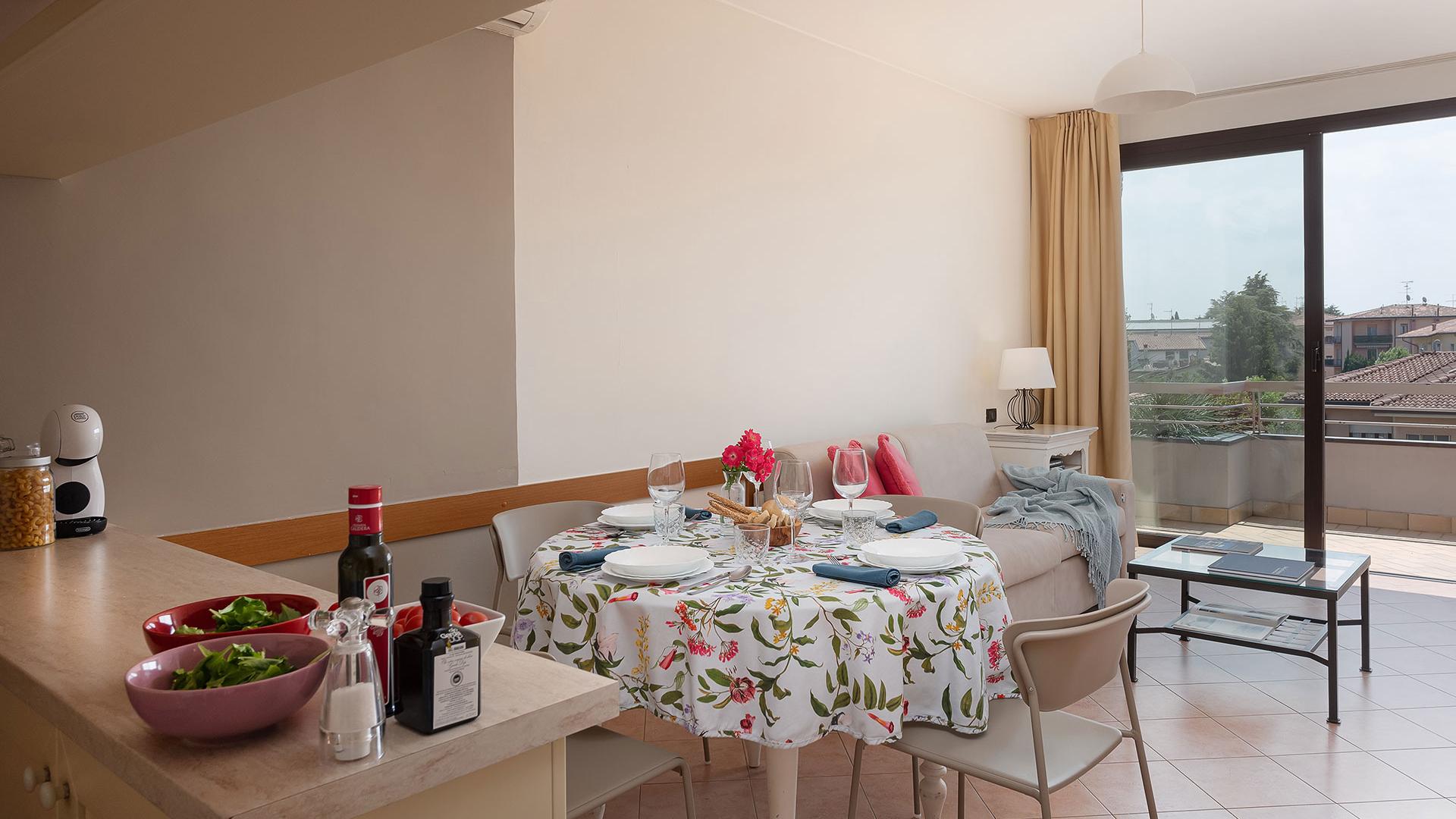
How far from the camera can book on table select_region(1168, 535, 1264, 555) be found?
3857 mm

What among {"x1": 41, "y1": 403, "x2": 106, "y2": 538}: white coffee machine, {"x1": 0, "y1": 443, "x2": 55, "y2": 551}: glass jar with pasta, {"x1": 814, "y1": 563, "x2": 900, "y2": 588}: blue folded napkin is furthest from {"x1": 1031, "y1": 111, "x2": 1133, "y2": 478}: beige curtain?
{"x1": 0, "y1": 443, "x2": 55, "y2": 551}: glass jar with pasta

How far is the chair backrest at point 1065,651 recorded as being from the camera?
71.7 inches

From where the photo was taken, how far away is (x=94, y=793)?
3.41 ft

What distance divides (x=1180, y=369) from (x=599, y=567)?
497cm

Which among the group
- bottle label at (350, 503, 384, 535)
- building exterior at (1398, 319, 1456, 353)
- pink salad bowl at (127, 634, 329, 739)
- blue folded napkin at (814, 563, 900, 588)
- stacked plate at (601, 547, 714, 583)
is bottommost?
blue folded napkin at (814, 563, 900, 588)

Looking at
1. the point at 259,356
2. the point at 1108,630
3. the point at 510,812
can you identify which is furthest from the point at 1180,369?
the point at 510,812

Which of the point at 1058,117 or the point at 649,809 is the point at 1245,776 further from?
the point at 1058,117

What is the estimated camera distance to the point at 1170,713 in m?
3.28

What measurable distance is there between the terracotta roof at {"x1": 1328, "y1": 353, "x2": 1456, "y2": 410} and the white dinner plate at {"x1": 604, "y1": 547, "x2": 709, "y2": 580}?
5003 millimetres

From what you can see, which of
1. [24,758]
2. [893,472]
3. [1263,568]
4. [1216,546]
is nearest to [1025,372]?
[1216,546]

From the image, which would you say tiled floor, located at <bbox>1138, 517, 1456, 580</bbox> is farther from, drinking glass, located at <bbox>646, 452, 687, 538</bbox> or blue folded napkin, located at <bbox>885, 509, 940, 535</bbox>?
drinking glass, located at <bbox>646, 452, 687, 538</bbox>

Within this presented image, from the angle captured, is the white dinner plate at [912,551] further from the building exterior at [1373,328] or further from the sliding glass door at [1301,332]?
the building exterior at [1373,328]

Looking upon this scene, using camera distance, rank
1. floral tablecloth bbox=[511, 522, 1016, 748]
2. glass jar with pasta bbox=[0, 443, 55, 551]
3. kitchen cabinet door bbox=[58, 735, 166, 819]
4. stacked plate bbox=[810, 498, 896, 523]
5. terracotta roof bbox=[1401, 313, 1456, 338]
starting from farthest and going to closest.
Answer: terracotta roof bbox=[1401, 313, 1456, 338] < stacked plate bbox=[810, 498, 896, 523] < floral tablecloth bbox=[511, 522, 1016, 748] < glass jar with pasta bbox=[0, 443, 55, 551] < kitchen cabinet door bbox=[58, 735, 166, 819]

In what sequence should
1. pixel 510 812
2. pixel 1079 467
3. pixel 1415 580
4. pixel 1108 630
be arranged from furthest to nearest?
pixel 1079 467
pixel 1415 580
pixel 1108 630
pixel 510 812
